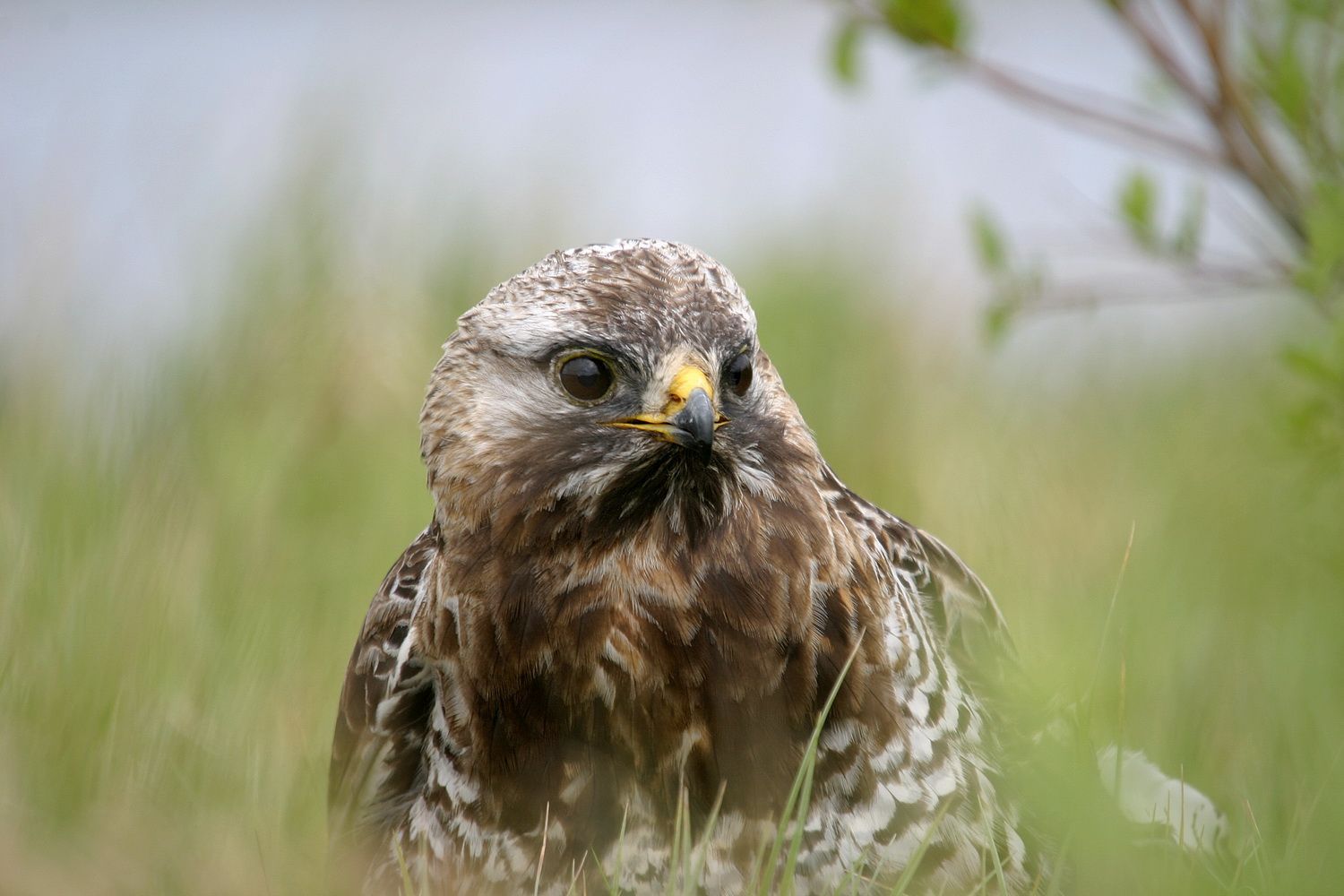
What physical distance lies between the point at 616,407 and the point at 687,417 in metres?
0.26

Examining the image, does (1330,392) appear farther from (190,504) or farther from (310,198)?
(310,198)

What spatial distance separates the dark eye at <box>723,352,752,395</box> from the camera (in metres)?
3.35

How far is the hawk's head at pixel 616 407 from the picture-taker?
3.27m

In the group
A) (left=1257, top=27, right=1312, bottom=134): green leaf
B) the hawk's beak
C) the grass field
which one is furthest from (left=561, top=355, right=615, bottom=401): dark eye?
(left=1257, top=27, right=1312, bottom=134): green leaf

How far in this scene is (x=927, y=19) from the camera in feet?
13.8

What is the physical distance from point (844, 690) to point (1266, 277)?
1.95 m

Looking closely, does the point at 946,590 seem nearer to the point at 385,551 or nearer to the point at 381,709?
the point at 381,709

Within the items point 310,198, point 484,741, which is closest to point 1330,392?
point 484,741

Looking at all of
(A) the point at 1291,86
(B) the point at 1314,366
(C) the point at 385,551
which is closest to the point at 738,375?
(B) the point at 1314,366

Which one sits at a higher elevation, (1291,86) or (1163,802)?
(1291,86)

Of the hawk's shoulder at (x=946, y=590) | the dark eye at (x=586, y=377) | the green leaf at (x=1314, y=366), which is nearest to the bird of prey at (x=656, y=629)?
the dark eye at (x=586, y=377)

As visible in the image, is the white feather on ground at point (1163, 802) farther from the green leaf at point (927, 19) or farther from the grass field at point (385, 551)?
the green leaf at point (927, 19)

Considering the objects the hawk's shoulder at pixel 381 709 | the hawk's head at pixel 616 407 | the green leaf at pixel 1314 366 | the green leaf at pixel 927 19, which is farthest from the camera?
the green leaf at pixel 927 19

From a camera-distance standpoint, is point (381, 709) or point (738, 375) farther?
point (381, 709)
